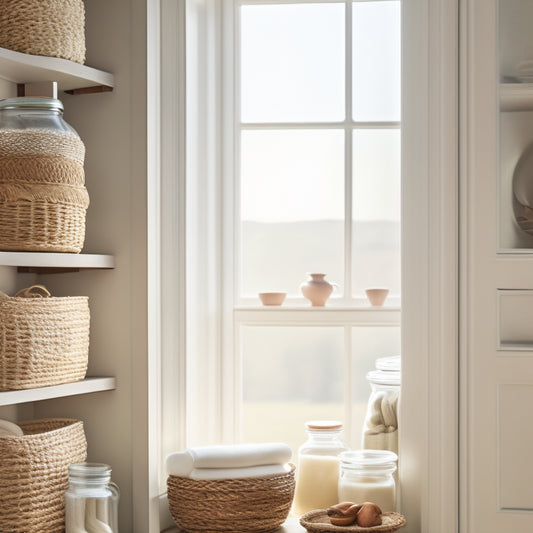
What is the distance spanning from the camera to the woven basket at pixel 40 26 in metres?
1.89

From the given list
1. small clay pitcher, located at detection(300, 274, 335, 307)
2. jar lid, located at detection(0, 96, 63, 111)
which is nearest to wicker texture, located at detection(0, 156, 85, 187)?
jar lid, located at detection(0, 96, 63, 111)

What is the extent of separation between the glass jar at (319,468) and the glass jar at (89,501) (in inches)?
23.8

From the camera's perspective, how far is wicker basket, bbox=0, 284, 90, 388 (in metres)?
1.81

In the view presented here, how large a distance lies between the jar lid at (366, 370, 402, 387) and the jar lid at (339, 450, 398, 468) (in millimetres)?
216

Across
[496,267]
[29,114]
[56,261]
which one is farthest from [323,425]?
[29,114]

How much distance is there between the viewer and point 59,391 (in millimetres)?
1905

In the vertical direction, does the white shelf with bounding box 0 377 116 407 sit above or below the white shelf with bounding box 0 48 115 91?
below

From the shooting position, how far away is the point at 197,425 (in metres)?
2.36

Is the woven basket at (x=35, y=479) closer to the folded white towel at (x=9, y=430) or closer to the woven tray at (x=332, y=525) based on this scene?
the folded white towel at (x=9, y=430)

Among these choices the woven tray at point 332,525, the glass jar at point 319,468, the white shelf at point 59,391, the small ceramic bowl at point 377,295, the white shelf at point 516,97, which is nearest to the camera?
→ the white shelf at point 59,391

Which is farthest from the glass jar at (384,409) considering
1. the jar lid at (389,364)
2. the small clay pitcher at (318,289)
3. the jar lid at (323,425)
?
the small clay pitcher at (318,289)

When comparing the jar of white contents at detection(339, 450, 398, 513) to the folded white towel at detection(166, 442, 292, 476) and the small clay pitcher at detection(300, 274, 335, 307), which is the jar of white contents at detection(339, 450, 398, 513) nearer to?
the folded white towel at detection(166, 442, 292, 476)

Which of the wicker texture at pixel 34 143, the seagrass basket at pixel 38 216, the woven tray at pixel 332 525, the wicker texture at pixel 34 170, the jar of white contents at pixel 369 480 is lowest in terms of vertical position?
the woven tray at pixel 332 525

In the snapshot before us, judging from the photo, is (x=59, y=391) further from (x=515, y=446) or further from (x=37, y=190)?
(x=515, y=446)
